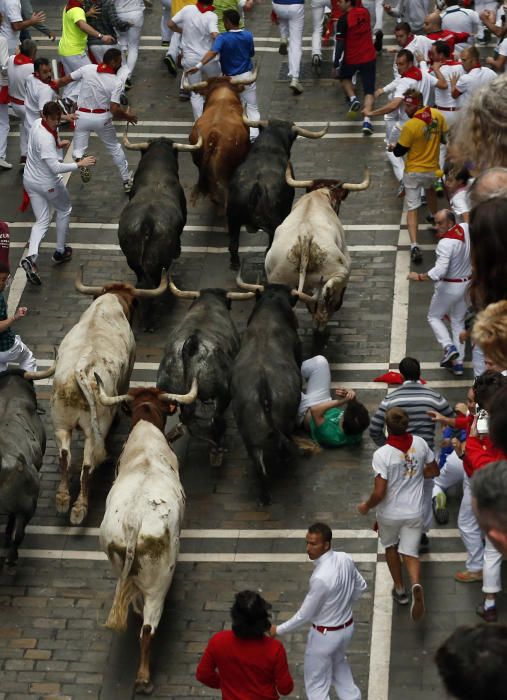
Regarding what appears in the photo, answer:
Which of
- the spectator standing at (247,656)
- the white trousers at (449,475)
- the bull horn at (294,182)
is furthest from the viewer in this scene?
the bull horn at (294,182)

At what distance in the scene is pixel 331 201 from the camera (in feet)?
59.4

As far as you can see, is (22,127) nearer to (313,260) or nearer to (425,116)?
(425,116)

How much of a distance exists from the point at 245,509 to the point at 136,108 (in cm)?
1007

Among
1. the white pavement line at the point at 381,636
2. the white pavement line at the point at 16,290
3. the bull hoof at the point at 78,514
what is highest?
the white pavement line at the point at 381,636

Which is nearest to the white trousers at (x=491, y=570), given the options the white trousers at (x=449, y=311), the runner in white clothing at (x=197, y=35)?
the white trousers at (x=449, y=311)

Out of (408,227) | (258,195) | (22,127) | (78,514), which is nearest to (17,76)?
(22,127)

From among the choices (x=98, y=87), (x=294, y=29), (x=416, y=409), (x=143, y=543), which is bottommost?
(x=294, y=29)

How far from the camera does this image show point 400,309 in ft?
59.1

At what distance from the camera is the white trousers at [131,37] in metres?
23.2

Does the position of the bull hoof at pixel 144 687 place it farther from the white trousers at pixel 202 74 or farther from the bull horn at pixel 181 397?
the white trousers at pixel 202 74

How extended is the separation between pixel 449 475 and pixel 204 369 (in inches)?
113

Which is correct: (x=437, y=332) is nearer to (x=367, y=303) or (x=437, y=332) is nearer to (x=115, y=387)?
(x=367, y=303)

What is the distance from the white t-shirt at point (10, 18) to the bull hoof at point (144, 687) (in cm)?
1333

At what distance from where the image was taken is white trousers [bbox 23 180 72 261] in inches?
744
